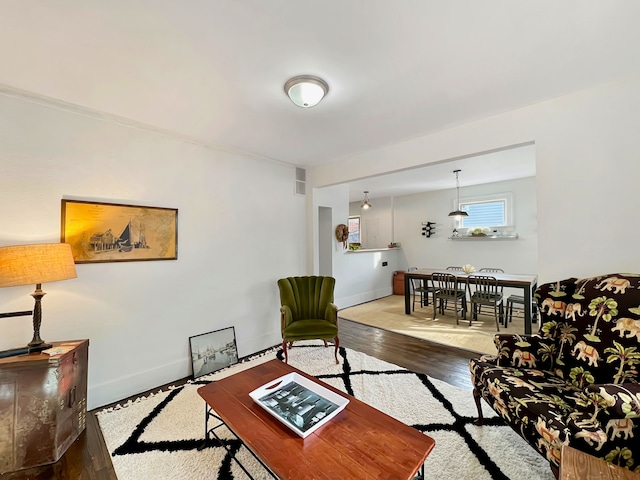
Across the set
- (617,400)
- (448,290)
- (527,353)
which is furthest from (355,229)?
(617,400)

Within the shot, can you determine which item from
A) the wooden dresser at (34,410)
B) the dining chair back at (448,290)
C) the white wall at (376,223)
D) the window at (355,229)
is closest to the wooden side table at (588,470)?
the wooden dresser at (34,410)

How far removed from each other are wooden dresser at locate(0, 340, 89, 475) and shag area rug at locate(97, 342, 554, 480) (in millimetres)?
307

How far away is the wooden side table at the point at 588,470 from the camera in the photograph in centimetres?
95

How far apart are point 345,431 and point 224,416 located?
66cm

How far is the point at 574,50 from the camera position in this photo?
1612 millimetres

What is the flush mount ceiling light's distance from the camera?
185 cm

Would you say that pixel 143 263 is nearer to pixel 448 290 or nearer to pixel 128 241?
pixel 128 241

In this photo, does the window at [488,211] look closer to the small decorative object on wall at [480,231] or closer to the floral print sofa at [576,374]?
the small decorative object on wall at [480,231]

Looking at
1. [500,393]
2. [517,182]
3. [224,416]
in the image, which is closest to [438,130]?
[500,393]

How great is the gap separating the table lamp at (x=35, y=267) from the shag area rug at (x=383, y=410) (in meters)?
0.91

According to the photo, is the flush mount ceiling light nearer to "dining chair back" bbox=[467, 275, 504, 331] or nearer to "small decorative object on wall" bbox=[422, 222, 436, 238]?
"dining chair back" bbox=[467, 275, 504, 331]

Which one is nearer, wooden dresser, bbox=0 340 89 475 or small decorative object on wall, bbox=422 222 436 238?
wooden dresser, bbox=0 340 89 475

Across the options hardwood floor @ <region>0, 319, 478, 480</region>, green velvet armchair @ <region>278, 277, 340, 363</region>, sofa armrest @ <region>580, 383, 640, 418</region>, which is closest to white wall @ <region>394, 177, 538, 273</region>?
hardwood floor @ <region>0, 319, 478, 480</region>

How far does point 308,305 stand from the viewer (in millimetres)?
3402
